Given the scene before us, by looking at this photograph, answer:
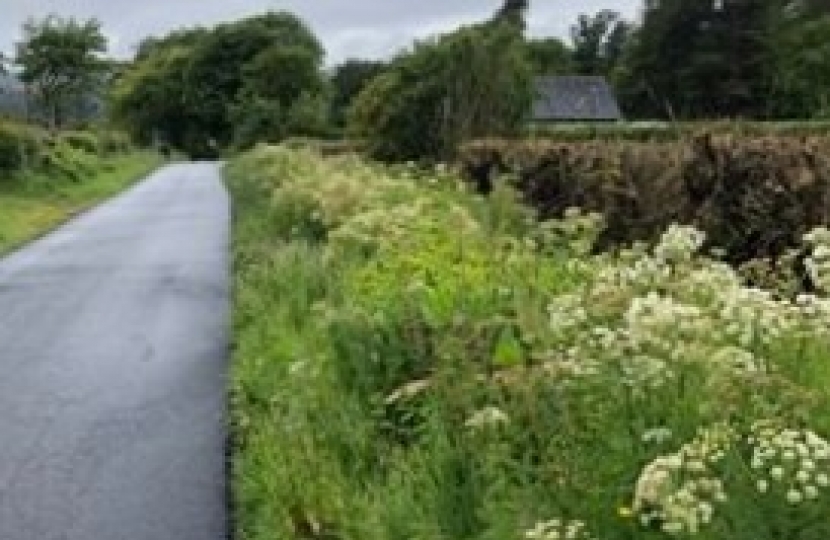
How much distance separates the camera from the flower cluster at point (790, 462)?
3.72m

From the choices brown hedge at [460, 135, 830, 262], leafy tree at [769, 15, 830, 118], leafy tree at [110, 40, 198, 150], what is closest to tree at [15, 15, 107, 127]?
leafy tree at [110, 40, 198, 150]

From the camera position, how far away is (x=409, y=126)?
37.4m

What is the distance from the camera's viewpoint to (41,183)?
4306 centimetres

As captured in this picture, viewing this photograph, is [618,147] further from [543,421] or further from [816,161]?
[543,421]

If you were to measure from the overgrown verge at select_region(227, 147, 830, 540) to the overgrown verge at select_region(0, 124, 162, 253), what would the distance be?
17.5m

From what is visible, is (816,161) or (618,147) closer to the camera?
(816,161)

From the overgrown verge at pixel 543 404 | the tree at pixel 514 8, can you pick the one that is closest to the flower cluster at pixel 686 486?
the overgrown verge at pixel 543 404

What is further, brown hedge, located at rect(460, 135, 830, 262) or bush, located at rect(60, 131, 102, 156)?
bush, located at rect(60, 131, 102, 156)

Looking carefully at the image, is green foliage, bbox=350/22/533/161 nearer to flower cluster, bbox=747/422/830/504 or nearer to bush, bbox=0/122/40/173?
bush, bbox=0/122/40/173

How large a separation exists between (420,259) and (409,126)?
90.2 ft

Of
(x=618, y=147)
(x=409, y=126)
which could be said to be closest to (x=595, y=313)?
(x=618, y=147)

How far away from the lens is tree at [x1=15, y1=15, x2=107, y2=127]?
93.1 meters

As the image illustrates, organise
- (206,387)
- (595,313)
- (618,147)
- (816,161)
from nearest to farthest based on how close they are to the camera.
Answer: (595,313), (206,387), (816,161), (618,147)

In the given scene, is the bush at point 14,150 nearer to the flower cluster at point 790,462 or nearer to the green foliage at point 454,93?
the green foliage at point 454,93
